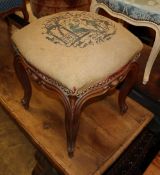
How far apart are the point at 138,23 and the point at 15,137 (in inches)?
38.5

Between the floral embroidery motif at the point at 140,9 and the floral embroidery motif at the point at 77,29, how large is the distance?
0.32 m

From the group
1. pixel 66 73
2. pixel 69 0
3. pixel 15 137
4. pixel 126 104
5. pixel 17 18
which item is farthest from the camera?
pixel 69 0

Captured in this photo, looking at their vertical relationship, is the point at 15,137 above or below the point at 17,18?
below

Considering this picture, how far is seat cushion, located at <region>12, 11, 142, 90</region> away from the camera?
0.81 m

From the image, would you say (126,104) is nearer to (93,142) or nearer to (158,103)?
(158,103)

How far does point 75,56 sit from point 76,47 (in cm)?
5

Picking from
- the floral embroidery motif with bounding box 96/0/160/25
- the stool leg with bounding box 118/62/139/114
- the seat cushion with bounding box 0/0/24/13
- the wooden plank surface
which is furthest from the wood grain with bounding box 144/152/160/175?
the seat cushion with bounding box 0/0/24/13

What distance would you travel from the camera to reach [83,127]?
120 cm

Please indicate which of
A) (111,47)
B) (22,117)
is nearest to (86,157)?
(22,117)

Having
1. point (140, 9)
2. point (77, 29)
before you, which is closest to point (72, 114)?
point (77, 29)

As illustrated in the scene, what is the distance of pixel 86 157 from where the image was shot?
1058 mm

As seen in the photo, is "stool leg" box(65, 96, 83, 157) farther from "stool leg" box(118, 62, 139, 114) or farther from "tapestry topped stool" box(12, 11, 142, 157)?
"stool leg" box(118, 62, 139, 114)

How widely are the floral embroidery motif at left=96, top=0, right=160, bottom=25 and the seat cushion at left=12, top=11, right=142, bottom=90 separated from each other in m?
0.33

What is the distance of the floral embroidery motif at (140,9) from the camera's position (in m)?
1.23
